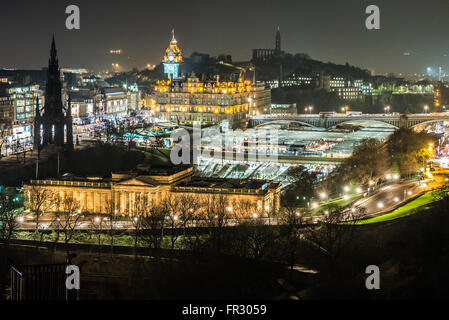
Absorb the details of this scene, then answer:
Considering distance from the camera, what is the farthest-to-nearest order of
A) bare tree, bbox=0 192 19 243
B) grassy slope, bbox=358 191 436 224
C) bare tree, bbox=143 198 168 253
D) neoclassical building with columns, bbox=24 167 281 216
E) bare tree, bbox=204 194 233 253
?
1. neoclassical building with columns, bbox=24 167 281 216
2. bare tree, bbox=0 192 19 243
3. grassy slope, bbox=358 191 436 224
4. bare tree, bbox=143 198 168 253
5. bare tree, bbox=204 194 233 253

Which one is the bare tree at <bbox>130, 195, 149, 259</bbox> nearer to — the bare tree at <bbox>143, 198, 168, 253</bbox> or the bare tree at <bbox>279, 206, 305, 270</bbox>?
the bare tree at <bbox>143, 198, 168, 253</bbox>

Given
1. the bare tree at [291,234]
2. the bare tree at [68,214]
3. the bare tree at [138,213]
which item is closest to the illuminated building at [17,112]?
the bare tree at [68,214]

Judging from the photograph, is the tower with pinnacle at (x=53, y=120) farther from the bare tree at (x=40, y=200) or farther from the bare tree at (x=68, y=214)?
the bare tree at (x=68, y=214)

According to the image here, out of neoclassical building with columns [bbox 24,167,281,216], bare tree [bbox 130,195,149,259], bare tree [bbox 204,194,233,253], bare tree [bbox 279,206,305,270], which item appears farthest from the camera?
neoclassical building with columns [bbox 24,167,281,216]

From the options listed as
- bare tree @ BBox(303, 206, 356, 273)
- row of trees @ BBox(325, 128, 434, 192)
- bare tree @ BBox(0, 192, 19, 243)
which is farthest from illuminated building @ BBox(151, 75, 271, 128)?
bare tree @ BBox(303, 206, 356, 273)

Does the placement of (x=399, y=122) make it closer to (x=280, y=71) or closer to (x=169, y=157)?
(x=169, y=157)

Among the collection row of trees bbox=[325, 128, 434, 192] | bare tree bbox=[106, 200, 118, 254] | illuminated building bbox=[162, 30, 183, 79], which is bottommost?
bare tree bbox=[106, 200, 118, 254]
